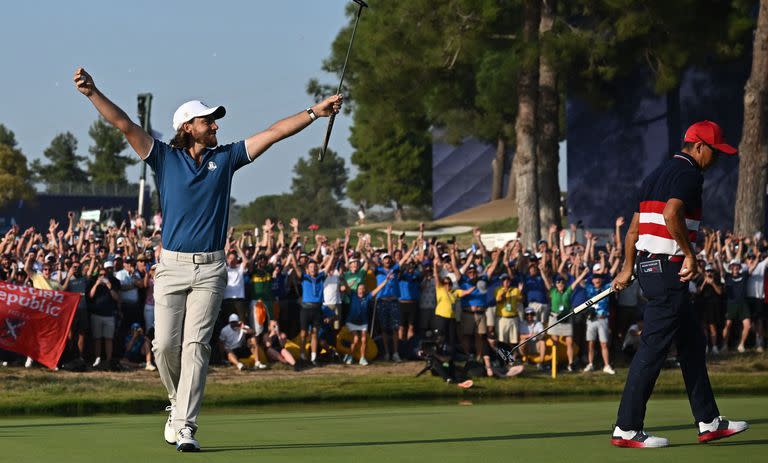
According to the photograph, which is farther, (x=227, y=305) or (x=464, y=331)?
(x=464, y=331)

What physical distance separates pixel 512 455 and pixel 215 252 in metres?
2.12

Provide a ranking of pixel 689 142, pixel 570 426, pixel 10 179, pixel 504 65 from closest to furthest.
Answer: pixel 689 142 → pixel 570 426 → pixel 504 65 → pixel 10 179

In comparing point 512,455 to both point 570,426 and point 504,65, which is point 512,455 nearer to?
point 570,426

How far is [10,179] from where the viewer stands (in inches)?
2884

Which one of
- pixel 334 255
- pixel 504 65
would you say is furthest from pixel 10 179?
pixel 334 255

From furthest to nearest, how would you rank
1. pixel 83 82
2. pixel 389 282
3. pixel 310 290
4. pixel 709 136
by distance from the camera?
pixel 389 282 < pixel 310 290 < pixel 709 136 < pixel 83 82

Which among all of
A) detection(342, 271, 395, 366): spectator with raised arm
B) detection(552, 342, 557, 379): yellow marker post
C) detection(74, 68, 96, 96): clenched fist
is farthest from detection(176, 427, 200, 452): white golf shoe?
detection(342, 271, 395, 366): spectator with raised arm

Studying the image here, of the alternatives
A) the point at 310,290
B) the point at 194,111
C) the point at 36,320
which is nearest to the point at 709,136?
the point at 194,111

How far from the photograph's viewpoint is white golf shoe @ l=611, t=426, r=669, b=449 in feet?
24.2

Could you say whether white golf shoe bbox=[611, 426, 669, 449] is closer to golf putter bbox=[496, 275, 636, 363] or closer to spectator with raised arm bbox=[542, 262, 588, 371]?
golf putter bbox=[496, 275, 636, 363]

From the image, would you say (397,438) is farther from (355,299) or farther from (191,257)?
(355,299)

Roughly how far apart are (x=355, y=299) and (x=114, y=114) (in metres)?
14.1

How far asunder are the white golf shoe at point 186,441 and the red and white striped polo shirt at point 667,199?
2.98 m

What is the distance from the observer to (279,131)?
7539 millimetres
